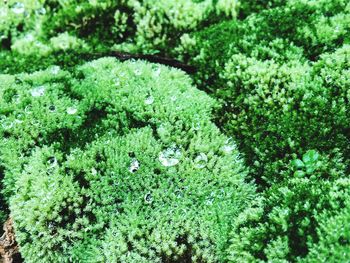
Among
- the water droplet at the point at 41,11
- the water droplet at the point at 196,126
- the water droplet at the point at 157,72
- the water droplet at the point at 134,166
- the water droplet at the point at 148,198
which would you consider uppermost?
the water droplet at the point at 157,72

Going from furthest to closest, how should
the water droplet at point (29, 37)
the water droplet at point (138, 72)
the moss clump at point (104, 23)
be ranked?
the water droplet at point (29, 37)
the moss clump at point (104, 23)
the water droplet at point (138, 72)

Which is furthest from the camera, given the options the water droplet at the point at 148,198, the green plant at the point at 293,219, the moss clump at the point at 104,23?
the moss clump at the point at 104,23

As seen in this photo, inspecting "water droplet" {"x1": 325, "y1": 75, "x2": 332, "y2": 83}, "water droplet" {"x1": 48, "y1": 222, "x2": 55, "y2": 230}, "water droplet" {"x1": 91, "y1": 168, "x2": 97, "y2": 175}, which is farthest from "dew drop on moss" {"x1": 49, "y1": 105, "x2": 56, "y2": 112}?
"water droplet" {"x1": 325, "y1": 75, "x2": 332, "y2": 83}

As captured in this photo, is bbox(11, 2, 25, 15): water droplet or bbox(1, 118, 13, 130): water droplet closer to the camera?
bbox(1, 118, 13, 130): water droplet

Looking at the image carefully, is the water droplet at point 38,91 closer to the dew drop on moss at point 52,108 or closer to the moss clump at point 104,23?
the dew drop on moss at point 52,108

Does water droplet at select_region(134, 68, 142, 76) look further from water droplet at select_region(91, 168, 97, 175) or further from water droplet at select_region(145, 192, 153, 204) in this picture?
water droplet at select_region(145, 192, 153, 204)

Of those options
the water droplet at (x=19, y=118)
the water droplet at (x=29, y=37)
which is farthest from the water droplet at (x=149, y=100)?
the water droplet at (x=29, y=37)

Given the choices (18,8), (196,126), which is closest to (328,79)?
(196,126)

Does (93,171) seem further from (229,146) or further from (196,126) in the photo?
(229,146)
